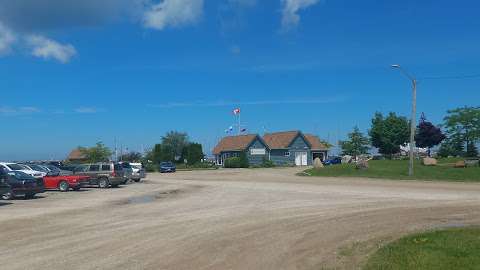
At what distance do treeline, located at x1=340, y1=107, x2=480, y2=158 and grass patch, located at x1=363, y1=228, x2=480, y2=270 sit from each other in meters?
61.2

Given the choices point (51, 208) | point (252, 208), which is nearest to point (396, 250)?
point (252, 208)

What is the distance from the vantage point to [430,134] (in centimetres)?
7825

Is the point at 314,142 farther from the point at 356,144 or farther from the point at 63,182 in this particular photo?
the point at 63,182

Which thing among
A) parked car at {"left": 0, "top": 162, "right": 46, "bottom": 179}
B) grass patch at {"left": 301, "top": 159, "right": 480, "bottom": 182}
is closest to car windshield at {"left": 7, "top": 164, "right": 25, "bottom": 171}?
parked car at {"left": 0, "top": 162, "right": 46, "bottom": 179}

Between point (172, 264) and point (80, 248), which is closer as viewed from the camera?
point (172, 264)

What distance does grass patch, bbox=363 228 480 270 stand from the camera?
9.22 metres

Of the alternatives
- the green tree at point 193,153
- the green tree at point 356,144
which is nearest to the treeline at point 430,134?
the green tree at point 356,144

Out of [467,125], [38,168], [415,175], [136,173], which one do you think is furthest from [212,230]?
[467,125]

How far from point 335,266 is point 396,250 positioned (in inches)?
66.0

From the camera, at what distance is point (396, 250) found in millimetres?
10719

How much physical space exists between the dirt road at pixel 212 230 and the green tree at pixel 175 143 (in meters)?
71.9

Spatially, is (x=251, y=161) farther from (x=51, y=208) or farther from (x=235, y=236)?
(x=235, y=236)

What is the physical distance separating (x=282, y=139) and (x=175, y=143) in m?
19.5

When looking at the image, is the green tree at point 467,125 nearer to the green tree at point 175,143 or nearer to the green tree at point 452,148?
the green tree at point 452,148
